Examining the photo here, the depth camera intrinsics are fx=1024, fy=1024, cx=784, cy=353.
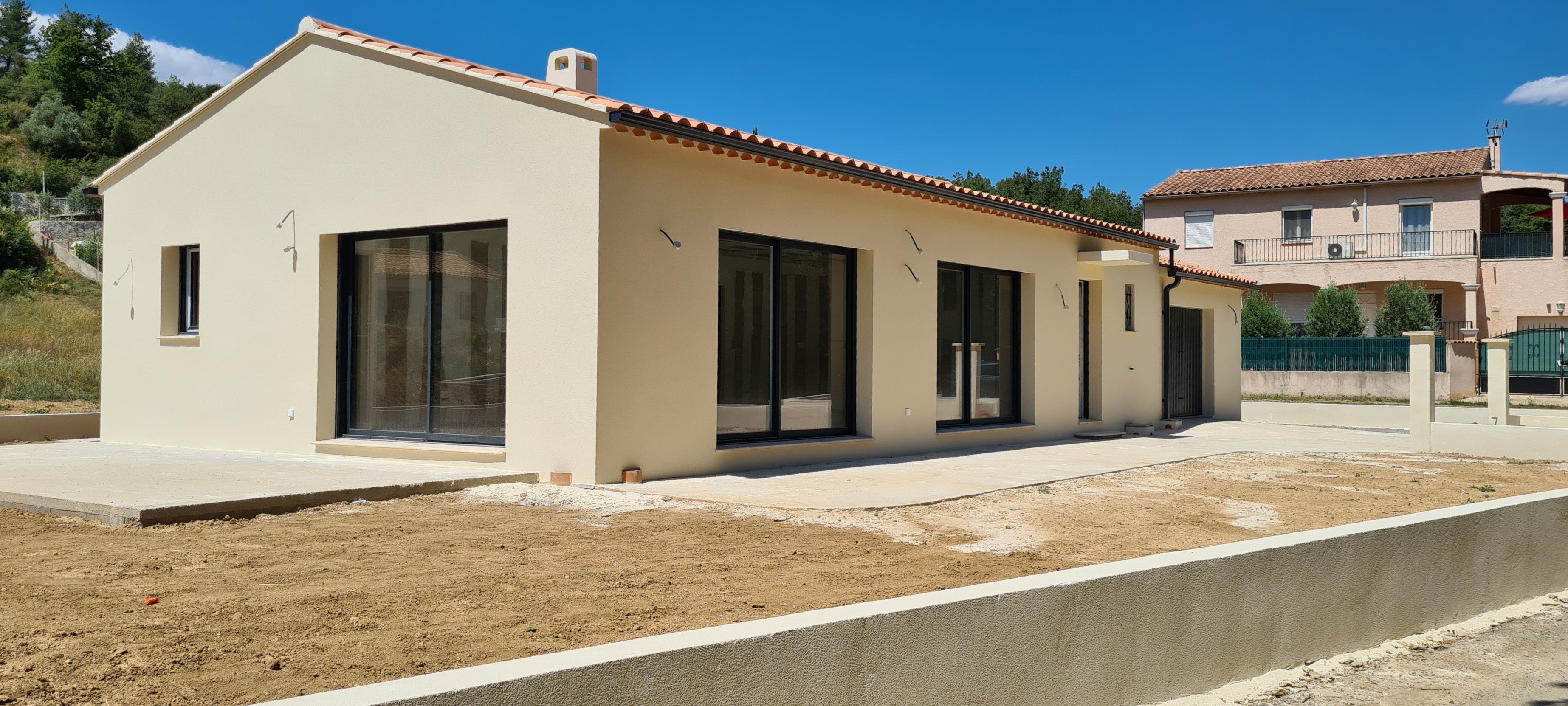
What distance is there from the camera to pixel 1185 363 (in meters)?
19.9

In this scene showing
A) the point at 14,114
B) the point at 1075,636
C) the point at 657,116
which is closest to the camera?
the point at 1075,636

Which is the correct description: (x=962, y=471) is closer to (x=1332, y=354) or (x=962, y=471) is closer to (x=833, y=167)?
(x=833, y=167)

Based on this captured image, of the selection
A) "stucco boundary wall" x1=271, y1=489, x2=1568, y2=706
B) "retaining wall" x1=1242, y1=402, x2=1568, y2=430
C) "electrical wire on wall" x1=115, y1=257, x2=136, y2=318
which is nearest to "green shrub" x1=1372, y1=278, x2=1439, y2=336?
"retaining wall" x1=1242, y1=402, x2=1568, y2=430

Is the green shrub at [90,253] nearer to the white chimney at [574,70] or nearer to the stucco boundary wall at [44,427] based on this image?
the stucco boundary wall at [44,427]

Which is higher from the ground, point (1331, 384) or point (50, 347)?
point (50, 347)

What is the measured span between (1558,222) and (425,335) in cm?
3759

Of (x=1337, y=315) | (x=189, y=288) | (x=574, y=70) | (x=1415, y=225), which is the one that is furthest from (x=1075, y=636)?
(x=1415, y=225)

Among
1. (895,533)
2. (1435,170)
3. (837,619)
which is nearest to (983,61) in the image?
(1435,170)

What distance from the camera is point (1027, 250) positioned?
1459 centimetres

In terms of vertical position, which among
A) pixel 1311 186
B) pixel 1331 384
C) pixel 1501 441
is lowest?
pixel 1501 441

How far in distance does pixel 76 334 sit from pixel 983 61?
26202 mm

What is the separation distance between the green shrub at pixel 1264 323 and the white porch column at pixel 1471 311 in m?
6.15

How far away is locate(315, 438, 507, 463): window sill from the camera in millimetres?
9734

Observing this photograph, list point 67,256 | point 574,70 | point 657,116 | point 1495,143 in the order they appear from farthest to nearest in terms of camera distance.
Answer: point 67,256 → point 1495,143 → point 574,70 → point 657,116
